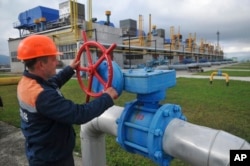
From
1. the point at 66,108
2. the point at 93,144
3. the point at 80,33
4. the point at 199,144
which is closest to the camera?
the point at 199,144

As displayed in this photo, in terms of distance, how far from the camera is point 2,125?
441cm

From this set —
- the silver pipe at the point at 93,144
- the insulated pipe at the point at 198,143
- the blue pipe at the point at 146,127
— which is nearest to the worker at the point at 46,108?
the blue pipe at the point at 146,127

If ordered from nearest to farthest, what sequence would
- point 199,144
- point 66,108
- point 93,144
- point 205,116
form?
point 199,144, point 66,108, point 93,144, point 205,116

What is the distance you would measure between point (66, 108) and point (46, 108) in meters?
0.11

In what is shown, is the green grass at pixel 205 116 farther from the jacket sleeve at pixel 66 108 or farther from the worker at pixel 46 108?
the jacket sleeve at pixel 66 108

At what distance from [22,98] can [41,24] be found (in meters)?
22.5

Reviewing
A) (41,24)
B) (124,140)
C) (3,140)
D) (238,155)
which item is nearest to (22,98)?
(124,140)

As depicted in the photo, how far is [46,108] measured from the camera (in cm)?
131

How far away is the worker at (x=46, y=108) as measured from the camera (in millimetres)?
1321

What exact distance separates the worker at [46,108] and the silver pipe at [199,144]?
1.32 ft

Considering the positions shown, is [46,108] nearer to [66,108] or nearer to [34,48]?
[66,108]

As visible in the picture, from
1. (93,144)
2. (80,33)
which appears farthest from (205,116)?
(80,33)

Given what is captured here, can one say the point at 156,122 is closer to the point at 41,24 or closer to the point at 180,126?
the point at 180,126

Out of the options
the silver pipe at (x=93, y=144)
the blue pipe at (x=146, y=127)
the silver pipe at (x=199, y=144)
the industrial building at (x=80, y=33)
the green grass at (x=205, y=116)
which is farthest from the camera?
the industrial building at (x=80, y=33)
